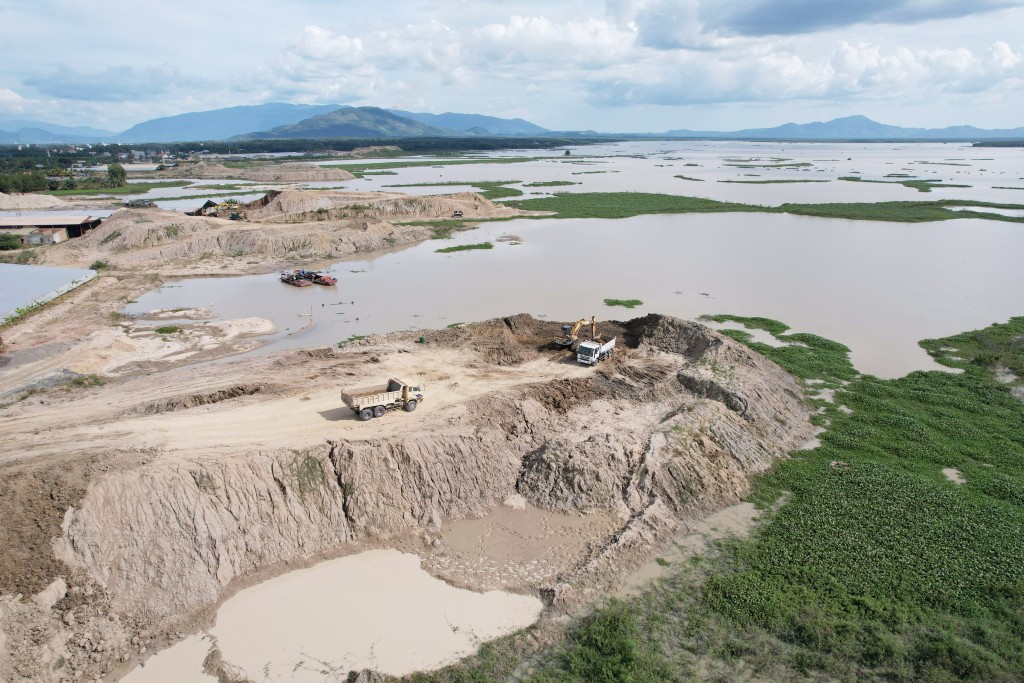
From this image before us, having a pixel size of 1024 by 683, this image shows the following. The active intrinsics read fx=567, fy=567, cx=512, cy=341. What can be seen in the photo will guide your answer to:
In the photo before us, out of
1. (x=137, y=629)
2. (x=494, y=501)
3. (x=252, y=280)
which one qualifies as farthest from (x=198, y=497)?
(x=252, y=280)

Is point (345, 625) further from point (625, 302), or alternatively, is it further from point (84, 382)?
point (625, 302)

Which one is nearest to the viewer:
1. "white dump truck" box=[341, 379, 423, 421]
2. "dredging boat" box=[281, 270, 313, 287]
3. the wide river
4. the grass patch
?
the grass patch

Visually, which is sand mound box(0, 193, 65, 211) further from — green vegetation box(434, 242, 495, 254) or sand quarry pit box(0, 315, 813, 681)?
sand quarry pit box(0, 315, 813, 681)

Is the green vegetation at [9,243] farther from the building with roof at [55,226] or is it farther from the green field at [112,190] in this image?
the green field at [112,190]

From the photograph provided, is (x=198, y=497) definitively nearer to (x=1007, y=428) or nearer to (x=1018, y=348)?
(x=1007, y=428)

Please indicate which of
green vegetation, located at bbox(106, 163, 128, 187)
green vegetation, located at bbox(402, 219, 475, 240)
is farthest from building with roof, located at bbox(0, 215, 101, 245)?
green vegetation, located at bbox(106, 163, 128, 187)

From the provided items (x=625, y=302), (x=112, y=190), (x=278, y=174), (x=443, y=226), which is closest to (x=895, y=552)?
(x=625, y=302)
